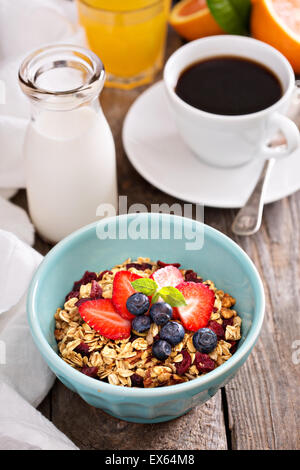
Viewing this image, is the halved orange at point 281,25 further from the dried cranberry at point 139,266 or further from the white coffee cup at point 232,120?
the dried cranberry at point 139,266

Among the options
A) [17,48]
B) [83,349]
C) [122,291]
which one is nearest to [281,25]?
[17,48]

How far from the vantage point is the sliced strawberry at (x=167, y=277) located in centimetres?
94

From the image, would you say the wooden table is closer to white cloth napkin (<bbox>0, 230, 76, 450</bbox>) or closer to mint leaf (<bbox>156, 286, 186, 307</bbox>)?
white cloth napkin (<bbox>0, 230, 76, 450</bbox>)

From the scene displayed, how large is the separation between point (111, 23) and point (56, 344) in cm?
84

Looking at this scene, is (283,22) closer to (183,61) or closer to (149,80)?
(183,61)

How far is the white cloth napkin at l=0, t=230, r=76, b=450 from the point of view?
0.83 meters

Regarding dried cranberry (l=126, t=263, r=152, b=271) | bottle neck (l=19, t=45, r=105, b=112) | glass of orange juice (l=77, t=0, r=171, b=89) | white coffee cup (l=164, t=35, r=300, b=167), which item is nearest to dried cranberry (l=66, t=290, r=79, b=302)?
dried cranberry (l=126, t=263, r=152, b=271)

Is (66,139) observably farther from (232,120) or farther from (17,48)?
(17,48)

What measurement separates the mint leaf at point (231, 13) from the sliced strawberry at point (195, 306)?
2.49 ft

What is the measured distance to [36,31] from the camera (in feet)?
4.66

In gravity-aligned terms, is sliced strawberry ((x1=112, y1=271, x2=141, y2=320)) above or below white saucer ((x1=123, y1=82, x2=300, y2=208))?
above

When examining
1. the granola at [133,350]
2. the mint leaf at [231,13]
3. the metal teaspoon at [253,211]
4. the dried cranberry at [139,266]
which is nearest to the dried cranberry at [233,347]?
the granola at [133,350]

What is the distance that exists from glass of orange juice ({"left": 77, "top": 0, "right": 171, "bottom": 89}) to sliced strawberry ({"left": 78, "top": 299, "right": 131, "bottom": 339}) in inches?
31.0

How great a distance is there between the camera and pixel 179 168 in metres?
1.28
